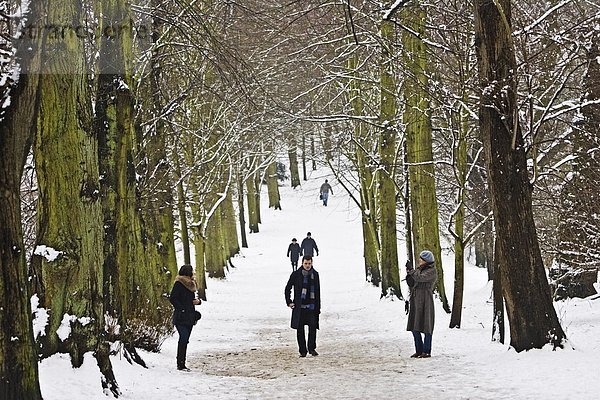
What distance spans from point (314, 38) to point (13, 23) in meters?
12.6

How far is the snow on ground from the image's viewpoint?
8844 mm

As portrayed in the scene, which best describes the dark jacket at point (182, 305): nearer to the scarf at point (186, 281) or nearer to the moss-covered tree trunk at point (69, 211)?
the scarf at point (186, 281)

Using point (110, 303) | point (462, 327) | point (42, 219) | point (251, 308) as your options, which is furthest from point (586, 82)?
point (251, 308)

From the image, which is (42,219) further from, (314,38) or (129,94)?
(314,38)

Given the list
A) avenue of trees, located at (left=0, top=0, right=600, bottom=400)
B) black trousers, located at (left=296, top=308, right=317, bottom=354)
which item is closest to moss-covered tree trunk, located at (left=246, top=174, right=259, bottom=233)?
avenue of trees, located at (left=0, top=0, right=600, bottom=400)

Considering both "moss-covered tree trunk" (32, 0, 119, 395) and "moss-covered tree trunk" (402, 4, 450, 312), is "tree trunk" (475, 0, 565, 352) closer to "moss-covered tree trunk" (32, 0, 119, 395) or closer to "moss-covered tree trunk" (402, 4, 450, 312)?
"moss-covered tree trunk" (32, 0, 119, 395)

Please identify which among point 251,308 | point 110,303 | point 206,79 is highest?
point 206,79

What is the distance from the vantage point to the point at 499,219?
34.9 feet

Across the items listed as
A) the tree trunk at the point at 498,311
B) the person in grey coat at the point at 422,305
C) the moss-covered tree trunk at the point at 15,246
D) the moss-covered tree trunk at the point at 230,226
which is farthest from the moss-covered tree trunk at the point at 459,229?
the moss-covered tree trunk at the point at 230,226

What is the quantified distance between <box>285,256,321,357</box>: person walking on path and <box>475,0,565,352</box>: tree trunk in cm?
352

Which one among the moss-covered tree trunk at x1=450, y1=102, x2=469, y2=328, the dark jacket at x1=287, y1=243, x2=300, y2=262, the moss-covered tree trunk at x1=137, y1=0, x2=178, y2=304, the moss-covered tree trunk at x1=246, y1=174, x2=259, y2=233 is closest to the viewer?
the moss-covered tree trunk at x1=450, y1=102, x2=469, y2=328

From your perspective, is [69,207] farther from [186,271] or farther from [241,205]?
[241,205]

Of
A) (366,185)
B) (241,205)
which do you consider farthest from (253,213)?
(366,185)

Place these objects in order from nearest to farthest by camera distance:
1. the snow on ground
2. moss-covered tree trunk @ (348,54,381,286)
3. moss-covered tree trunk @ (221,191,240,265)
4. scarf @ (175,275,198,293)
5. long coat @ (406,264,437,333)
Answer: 1. the snow on ground
2. scarf @ (175,275,198,293)
3. long coat @ (406,264,437,333)
4. moss-covered tree trunk @ (348,54,381,286)
5. moss-covered tree trunk @ (221,191,240,265)
